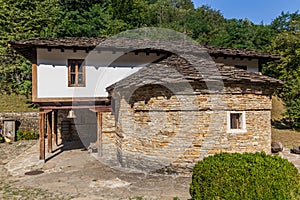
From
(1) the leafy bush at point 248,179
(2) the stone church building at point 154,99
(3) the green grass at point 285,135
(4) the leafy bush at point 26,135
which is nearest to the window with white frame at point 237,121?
(2) the stone church building at point 154,99

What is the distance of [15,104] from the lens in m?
22.2

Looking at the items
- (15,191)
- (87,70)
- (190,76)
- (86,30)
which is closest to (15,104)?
(86,30)

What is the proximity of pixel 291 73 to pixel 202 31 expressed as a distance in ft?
65.4

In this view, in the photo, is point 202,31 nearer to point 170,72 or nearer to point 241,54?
point 241,54

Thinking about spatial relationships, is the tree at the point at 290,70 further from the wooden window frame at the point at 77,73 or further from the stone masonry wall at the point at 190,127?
the wooden window frame at the point at 77,73

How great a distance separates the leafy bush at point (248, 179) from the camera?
4.95 m

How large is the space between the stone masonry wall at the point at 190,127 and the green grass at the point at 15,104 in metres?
14.7

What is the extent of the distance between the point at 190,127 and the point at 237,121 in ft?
5.62

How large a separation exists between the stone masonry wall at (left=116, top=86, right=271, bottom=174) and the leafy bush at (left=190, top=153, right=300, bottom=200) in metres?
3.45

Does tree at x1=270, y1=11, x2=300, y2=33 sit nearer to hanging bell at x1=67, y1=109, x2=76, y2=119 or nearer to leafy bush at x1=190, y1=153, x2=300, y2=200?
hanging bell at x1=67, y1=109, x2=76, y2=119

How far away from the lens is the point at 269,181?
16.3 ft

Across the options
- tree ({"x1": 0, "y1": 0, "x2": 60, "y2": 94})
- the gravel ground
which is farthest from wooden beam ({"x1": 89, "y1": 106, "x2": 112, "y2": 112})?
tree ({"x1": 0, "y1": 0, "x2": 60, "y2": 94})

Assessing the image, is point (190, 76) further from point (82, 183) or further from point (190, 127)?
point (82, 183)

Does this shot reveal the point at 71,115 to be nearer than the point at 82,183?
No
